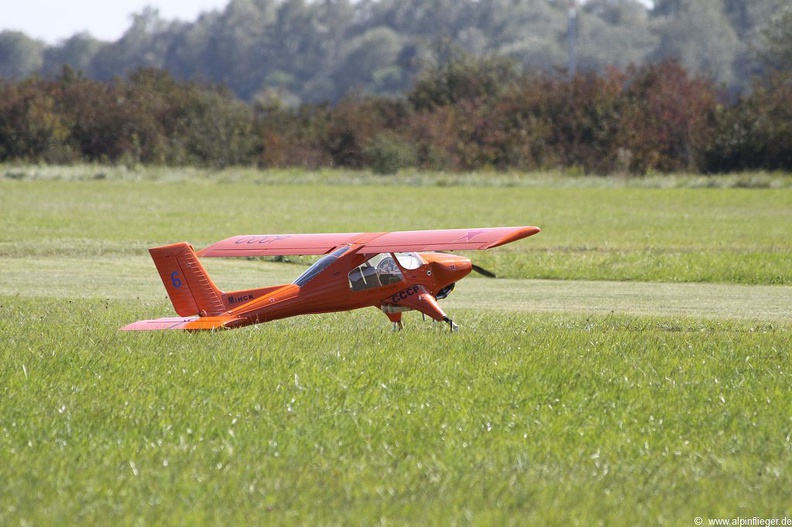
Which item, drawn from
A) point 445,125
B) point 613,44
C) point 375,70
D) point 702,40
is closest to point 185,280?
point 445,125

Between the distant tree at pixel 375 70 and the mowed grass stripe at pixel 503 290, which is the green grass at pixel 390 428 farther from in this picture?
the distant tree at pixel 375 70

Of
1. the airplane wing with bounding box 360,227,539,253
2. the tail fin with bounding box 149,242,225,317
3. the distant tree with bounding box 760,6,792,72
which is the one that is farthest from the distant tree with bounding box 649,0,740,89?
the tail fin with bounding box 149,242,225,317

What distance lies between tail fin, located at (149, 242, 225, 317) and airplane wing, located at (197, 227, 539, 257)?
0.81 meters

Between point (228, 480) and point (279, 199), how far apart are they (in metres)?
38.1

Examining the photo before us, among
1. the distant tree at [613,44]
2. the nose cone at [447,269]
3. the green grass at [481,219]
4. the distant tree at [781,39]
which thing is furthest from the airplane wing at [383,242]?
the distant tree at [613,44]

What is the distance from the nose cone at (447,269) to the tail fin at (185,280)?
9.09 feet

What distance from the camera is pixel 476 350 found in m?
11.7

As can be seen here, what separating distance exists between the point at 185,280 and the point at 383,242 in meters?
2.33

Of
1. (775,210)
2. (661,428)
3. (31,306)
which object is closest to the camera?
(661,428)

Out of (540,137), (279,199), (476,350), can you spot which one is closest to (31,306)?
(476,350)

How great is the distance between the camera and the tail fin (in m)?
12.6

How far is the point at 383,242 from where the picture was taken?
13.3 m

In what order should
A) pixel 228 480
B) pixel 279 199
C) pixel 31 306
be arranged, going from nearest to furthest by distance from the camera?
pixel 228 480 < pixel 31 306 < pixel 279 199

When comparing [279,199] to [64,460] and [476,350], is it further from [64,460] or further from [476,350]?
[64,460]
